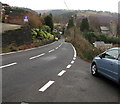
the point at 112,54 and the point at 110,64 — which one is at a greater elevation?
the point at 112,54

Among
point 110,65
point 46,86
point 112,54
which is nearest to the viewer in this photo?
point 46,86

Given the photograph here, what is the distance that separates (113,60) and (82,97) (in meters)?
2.20

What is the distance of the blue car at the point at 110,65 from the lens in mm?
6352

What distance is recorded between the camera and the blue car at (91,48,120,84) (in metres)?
6.35

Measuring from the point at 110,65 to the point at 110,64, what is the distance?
0.04m

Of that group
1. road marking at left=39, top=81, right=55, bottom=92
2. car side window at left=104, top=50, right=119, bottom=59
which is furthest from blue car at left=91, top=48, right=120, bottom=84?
road marking at left=39, top=81, right=55, bottom=92

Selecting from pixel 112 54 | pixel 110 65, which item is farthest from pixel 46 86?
pixel 112 54

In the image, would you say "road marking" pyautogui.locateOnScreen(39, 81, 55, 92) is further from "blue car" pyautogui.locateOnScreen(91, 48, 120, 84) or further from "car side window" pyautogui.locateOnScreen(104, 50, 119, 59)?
"car side window" pyautogui.locateOnScreen(104, 50, 119, 59)

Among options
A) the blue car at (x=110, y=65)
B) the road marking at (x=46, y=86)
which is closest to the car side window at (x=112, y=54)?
the blue car at (x=110, y=65)

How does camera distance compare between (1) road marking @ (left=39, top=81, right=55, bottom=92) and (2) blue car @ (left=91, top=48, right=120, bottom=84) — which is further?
(2) blue car @ (left=91, top=48, right=120, bottom=84)

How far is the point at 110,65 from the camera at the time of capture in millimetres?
6836

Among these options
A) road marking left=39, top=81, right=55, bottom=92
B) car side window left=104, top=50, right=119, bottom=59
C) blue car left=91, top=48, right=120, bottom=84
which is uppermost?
car side window left=104, top=50, right=119, bottom=59

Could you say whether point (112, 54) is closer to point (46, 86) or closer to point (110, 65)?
point (110, 65)

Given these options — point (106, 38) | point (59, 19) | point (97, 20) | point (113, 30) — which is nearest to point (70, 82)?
point (106, 38)
